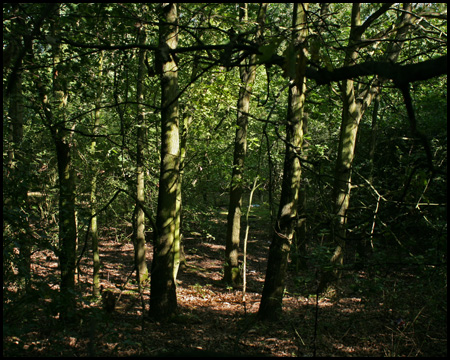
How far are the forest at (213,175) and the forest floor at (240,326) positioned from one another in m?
0.05

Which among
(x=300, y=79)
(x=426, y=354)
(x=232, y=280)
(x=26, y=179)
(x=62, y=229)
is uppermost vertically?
(x=300, y=79)

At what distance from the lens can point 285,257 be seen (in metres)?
7.37

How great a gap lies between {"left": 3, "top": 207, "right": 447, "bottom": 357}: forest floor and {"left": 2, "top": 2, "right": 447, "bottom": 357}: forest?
50 millimetres

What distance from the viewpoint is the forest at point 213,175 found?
341 centimetres

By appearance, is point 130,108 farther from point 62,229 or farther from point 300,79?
point 300,79

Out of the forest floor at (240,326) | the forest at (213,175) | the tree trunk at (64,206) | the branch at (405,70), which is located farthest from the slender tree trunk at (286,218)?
the branch at (405,70)

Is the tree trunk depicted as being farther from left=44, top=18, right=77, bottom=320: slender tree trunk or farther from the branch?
the branch

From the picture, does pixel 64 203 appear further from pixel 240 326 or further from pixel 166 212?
pixel 240 326

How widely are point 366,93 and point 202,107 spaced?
4896 mm

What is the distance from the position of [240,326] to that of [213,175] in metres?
8.28

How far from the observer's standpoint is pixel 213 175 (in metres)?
15.4

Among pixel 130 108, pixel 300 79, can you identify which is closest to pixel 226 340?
pixel 300 79

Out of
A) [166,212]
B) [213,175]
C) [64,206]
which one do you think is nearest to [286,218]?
[166,212]

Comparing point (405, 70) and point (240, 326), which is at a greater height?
point (405, 70)
